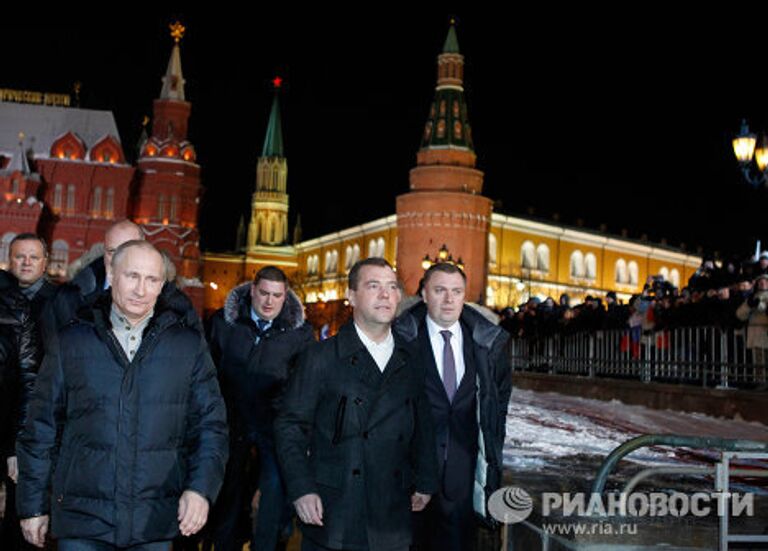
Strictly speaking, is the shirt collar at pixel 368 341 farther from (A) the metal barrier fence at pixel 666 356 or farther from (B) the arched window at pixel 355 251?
(B) the arched window at pixel 355 251

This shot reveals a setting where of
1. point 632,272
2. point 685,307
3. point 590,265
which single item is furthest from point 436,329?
point 632,272

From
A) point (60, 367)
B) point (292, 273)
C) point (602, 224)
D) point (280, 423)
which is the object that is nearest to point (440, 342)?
point (280, 423)

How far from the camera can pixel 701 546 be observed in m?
4.13

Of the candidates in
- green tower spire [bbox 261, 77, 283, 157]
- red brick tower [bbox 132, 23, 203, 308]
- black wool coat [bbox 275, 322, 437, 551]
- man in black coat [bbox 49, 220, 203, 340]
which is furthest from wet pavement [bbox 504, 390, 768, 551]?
green tower spire [bbox 261, 77, 283, 157]

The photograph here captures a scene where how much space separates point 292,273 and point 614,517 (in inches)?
3408

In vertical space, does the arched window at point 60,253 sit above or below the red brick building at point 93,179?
below

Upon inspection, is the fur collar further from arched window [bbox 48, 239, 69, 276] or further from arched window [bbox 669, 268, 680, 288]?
arched window [bbox 669, 268, 680, 288]

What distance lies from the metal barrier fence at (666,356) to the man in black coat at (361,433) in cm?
775

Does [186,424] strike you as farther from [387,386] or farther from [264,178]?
[264,178]

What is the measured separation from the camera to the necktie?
4879mm

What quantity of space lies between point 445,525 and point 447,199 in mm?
55590

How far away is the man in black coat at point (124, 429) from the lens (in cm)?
347

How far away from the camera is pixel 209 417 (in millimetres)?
3797

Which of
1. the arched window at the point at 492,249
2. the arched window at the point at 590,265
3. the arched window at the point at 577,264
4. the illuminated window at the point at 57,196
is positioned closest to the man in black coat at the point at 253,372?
the illuminated window at the point at 57,196
